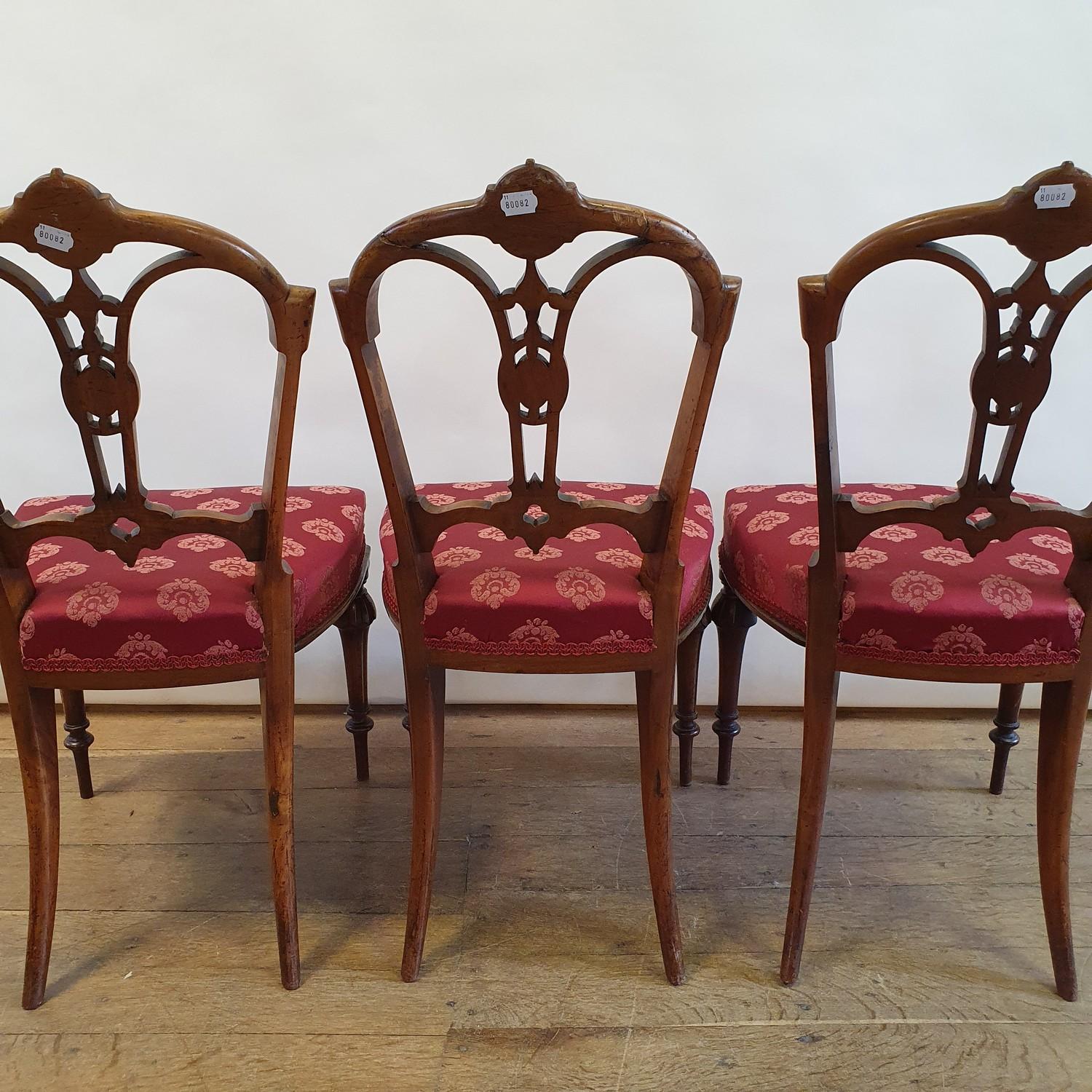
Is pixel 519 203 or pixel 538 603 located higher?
pixel 519 203

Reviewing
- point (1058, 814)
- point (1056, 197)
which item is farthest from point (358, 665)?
point (1056, 197)

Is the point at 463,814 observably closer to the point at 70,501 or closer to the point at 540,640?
the point at 540,640

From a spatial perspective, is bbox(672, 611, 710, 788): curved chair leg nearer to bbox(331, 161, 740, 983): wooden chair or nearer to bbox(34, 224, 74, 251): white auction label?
bbox(331, 161, 740, 983): wooden chair

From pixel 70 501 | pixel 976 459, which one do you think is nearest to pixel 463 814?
pixel 70 501

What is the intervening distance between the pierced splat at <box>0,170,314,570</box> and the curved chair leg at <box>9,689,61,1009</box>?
0.84ft

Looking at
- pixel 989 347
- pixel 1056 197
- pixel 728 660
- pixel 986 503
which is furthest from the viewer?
pixel 728 660

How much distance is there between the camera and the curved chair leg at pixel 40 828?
4.77 feet

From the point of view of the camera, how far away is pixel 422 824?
1518mm

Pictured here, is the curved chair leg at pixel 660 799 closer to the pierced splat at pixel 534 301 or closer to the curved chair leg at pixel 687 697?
the pierced splat at pixel 534 301

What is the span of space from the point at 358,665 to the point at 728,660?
742 mm

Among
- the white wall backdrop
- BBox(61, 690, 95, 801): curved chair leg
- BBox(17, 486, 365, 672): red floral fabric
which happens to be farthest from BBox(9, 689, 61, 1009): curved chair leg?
the white wall backdrop

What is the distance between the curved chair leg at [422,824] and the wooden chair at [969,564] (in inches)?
22.1

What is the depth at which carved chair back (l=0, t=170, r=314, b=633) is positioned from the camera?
1139 mm

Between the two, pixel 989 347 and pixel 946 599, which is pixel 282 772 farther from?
pixel 989 347
